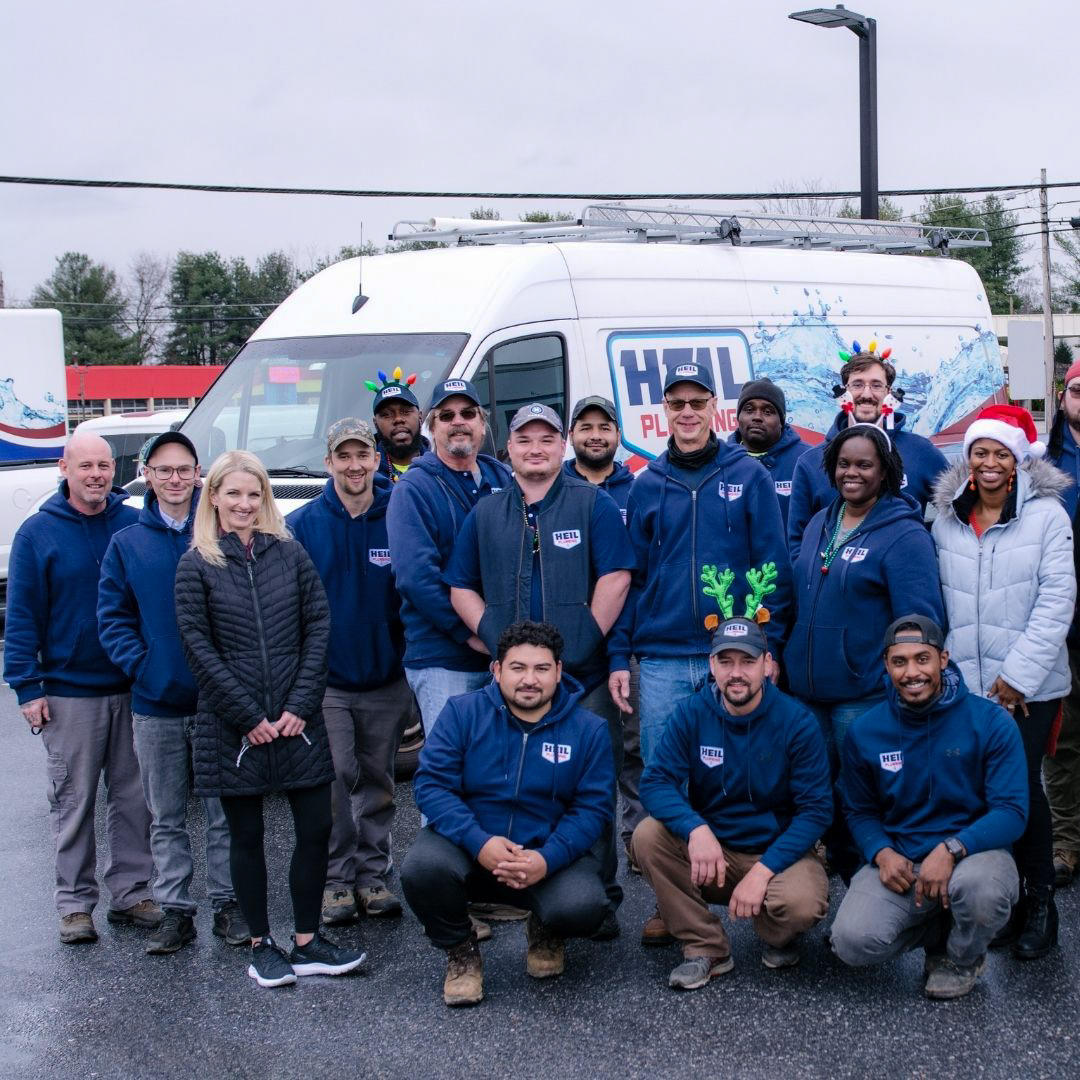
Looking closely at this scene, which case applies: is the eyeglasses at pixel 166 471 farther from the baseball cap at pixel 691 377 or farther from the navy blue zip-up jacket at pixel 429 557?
the baseball cap at pixel 691 377

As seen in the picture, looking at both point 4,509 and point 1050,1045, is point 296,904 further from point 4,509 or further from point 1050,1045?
point 4,509

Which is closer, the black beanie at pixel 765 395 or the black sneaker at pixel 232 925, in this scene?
the black sneaker at pixel 232 925

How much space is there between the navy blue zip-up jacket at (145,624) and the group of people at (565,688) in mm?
11

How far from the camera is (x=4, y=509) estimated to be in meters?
14.0

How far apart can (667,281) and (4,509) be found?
8.01m

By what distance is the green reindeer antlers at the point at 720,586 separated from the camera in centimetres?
522

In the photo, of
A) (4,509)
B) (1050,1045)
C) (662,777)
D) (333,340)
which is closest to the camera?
(1050,1045)

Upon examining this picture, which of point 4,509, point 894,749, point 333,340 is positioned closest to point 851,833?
point 894,749

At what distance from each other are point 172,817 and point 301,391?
3340mm

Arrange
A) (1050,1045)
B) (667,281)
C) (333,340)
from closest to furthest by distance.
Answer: (1050,1045), (333,340), (667,281)

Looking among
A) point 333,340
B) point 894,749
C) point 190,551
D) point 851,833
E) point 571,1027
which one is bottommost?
point 571,1027

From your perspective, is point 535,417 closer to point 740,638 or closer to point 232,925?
point 740,638

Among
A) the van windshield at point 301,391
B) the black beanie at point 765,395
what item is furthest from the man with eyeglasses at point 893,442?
the van windshield at point 301,391

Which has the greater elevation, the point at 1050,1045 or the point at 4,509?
the point at 4,509
